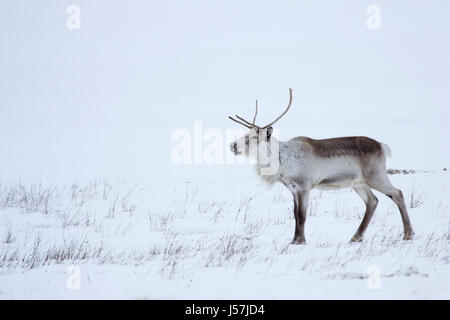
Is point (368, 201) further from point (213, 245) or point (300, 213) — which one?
point (213, 245)

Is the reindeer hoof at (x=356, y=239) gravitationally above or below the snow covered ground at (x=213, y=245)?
below

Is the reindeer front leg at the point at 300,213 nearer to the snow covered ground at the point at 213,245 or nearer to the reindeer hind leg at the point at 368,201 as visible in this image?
the snow covered ground at the point at 213,245

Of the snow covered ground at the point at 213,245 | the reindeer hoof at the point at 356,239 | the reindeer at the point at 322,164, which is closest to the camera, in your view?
the snow covered ground at the point at 213,245

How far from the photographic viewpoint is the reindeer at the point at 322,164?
7.57 m

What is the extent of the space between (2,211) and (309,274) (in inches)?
259

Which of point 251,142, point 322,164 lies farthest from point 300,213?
point 251,142

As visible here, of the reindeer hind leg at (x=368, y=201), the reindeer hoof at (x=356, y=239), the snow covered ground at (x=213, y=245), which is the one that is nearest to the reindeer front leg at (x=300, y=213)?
the snow covered ground at (x=213, y=245)

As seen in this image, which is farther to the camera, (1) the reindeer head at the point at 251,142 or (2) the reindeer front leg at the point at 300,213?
(1) the reindeer head at the point at 251,142

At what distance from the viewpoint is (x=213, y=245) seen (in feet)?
22.6

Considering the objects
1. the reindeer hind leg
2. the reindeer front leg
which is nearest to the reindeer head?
the reindeer front leg

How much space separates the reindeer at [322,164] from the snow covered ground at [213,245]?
2.37ft

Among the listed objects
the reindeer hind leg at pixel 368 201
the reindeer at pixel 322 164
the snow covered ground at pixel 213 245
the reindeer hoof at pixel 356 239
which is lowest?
the reindeer hoof at pixel 356 239
